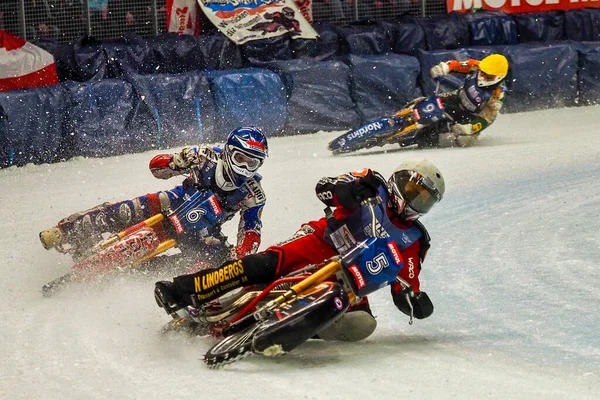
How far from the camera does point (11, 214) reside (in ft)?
37.2

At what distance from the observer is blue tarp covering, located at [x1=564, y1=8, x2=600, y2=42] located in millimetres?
18984

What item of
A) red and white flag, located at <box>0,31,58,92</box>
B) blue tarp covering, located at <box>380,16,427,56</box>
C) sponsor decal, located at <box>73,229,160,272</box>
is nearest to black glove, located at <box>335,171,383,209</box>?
sponsor decal, located at <box>73,229,160,272</box>

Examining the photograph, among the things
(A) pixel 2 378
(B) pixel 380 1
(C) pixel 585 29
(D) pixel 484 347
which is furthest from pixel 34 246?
(C) pixel 585 29

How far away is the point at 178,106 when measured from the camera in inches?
597

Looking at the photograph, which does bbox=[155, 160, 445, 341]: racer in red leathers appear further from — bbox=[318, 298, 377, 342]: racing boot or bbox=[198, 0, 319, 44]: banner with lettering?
bbox=[198, 0, 319, 44]: banner with lettering

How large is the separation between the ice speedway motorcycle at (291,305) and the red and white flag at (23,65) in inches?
327

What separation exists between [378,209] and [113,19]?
394 inches

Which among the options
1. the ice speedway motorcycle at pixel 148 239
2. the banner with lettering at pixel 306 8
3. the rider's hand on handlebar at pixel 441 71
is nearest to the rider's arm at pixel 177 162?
the ice speedway motorcycle at pixel 148 239

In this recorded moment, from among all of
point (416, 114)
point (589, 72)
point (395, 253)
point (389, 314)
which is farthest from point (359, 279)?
point (589, 72)

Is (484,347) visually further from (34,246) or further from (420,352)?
(34,246)

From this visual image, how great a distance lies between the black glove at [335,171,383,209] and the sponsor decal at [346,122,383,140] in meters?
7.69

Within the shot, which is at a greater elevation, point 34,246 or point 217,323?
point 217,323

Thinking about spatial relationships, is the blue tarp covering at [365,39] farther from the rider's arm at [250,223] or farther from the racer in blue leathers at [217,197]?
the rider's arm at [250,223]

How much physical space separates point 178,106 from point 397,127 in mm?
3024
